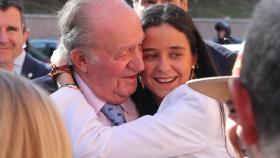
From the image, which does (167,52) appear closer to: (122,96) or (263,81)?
(122,96)

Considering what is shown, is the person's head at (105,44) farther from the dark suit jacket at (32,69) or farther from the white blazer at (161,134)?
the dark suit jacket at (32,69)

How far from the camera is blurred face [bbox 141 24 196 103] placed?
2.55 meters

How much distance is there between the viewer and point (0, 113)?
1.75m

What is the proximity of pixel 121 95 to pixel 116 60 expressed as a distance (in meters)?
0.15

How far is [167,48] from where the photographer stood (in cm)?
255

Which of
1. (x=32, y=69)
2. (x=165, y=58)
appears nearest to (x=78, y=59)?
(x=165, y=58)

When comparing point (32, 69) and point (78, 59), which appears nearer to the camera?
point (78, 59)

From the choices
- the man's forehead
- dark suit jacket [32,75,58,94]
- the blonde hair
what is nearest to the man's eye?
dark suit jacket [32,75,58,94]

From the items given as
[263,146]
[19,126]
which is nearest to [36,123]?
[19,126]

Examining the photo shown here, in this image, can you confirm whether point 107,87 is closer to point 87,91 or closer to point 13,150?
point 87,91

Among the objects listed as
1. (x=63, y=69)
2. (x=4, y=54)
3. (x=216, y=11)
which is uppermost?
(x=63, y=69)

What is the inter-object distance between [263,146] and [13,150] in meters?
0.75

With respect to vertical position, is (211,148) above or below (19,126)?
below

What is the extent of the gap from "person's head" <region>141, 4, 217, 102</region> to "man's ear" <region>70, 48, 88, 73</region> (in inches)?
9.7
